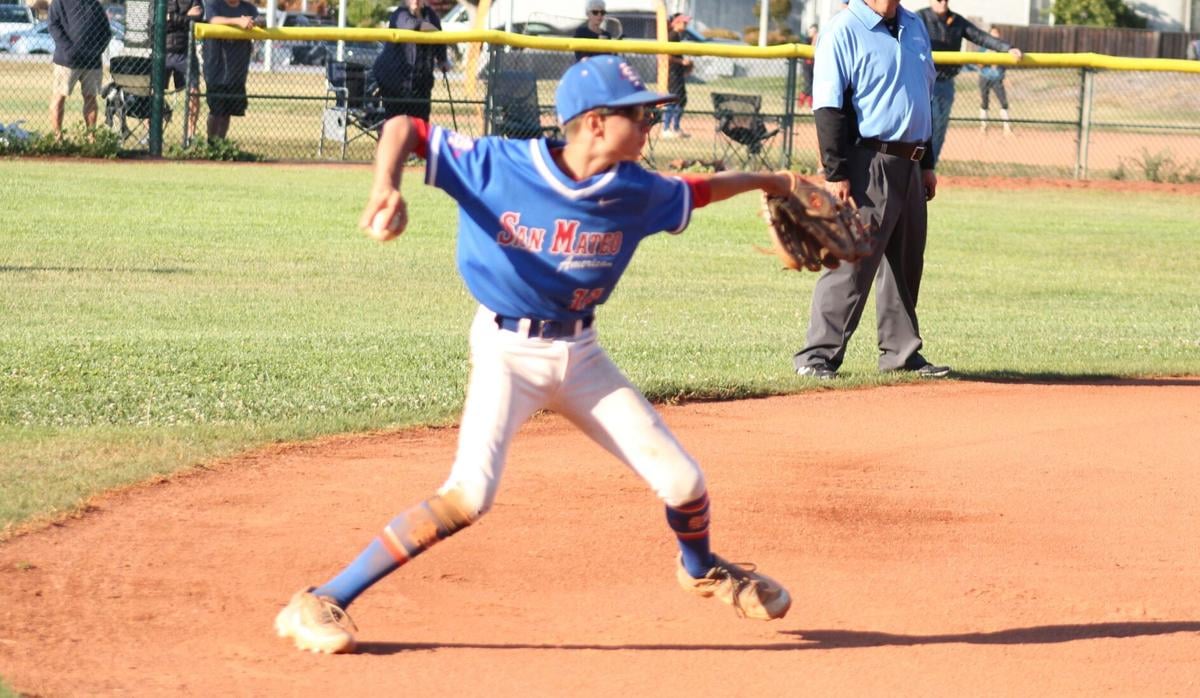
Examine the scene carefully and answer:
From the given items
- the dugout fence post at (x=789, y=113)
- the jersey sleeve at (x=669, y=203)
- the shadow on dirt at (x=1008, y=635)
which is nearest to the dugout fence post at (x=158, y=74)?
the dugout fence post at (x=789, y=113)

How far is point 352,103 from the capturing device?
62.6 feet

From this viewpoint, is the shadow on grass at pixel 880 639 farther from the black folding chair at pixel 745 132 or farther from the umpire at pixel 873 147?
the black folding chair at pixel 745 132

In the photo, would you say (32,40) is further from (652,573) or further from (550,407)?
(550,407)

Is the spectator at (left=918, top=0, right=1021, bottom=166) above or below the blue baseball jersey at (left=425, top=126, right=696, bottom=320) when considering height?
above

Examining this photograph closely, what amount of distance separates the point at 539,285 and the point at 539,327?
0.12m

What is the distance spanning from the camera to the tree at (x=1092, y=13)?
173 ft

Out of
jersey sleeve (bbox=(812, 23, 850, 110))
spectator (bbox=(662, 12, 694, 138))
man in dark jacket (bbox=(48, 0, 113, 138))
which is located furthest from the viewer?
spectator (bbox=(662, 12, 694, 138))

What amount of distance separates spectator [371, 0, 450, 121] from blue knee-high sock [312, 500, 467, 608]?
14688mm

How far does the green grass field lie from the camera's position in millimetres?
7219

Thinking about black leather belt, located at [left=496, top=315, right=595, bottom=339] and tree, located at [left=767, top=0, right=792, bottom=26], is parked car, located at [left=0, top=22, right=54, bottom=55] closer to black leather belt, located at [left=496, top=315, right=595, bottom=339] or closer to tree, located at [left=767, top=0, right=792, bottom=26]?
black leather belt, located at [left=496, top=315, right=595, bottom=339]

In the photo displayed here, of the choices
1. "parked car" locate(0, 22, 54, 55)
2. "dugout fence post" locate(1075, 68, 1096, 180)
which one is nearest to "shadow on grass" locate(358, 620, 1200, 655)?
"dugout fence post" locate(1075, 68, 1096, 180)

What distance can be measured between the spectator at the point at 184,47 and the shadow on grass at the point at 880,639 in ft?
46.4

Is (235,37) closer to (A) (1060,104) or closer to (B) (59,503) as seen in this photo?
(B) (59,503)

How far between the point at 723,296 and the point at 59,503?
636 cm
